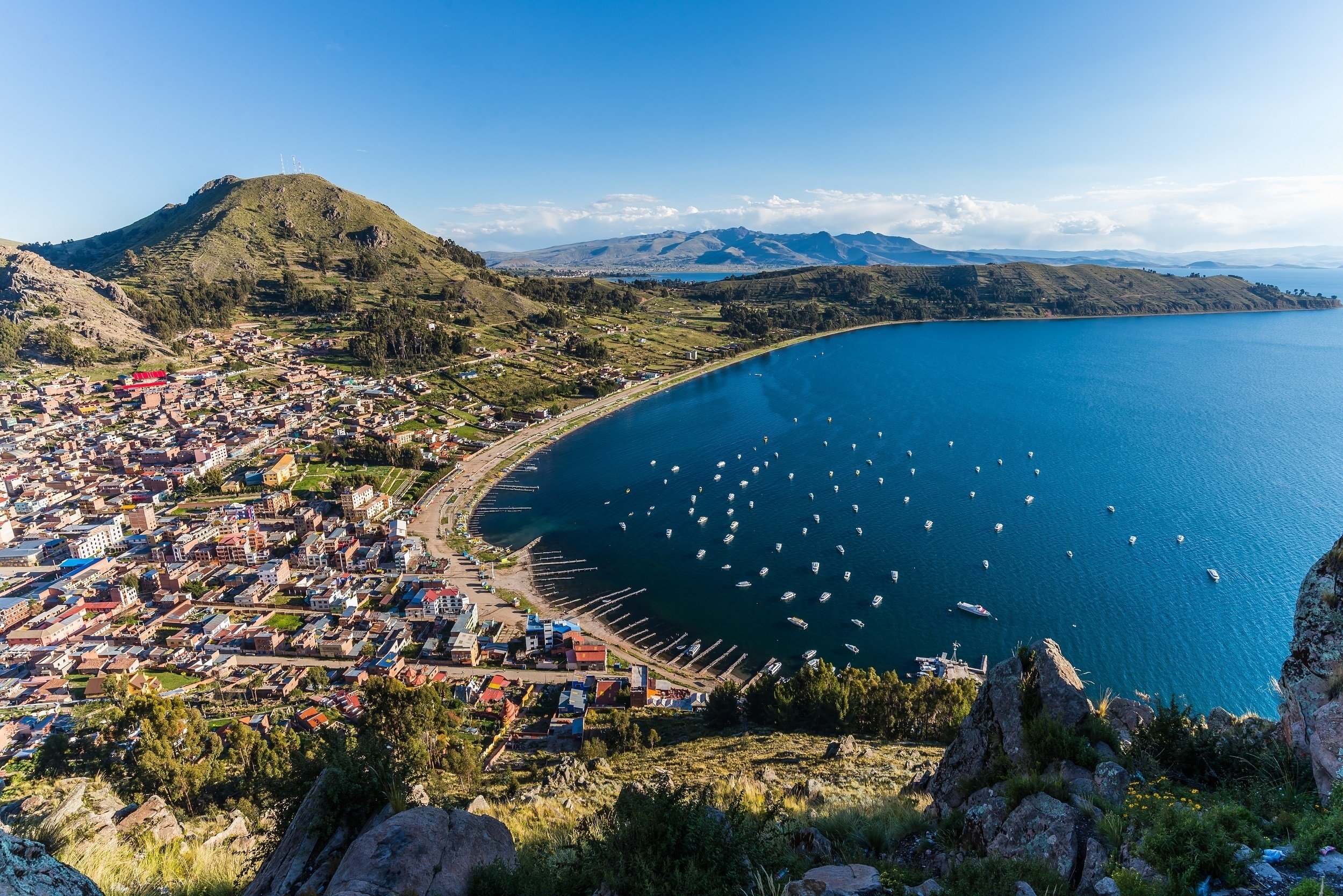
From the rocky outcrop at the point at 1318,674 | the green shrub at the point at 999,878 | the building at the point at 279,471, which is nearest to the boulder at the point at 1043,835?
the green shrub at the point at 999,878

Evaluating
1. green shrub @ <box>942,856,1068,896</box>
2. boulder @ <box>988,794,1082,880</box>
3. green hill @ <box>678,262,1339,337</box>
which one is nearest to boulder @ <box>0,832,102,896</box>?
green shrub @ <box>942,856,1068,896</box>

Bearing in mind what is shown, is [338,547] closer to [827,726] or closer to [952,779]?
[827,726]

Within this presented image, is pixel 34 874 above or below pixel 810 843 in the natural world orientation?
above

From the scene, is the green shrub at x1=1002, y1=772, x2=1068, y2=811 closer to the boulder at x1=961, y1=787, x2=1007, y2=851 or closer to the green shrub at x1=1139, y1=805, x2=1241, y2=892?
the boulder at x1=961, y1=787, x2=1007, y2=851

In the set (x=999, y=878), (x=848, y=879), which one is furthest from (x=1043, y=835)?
(x=848, y=879)

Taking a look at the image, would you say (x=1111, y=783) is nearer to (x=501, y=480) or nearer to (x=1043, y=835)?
(x=1043, y=835)

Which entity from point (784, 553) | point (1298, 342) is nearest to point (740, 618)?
point (784, 553)
